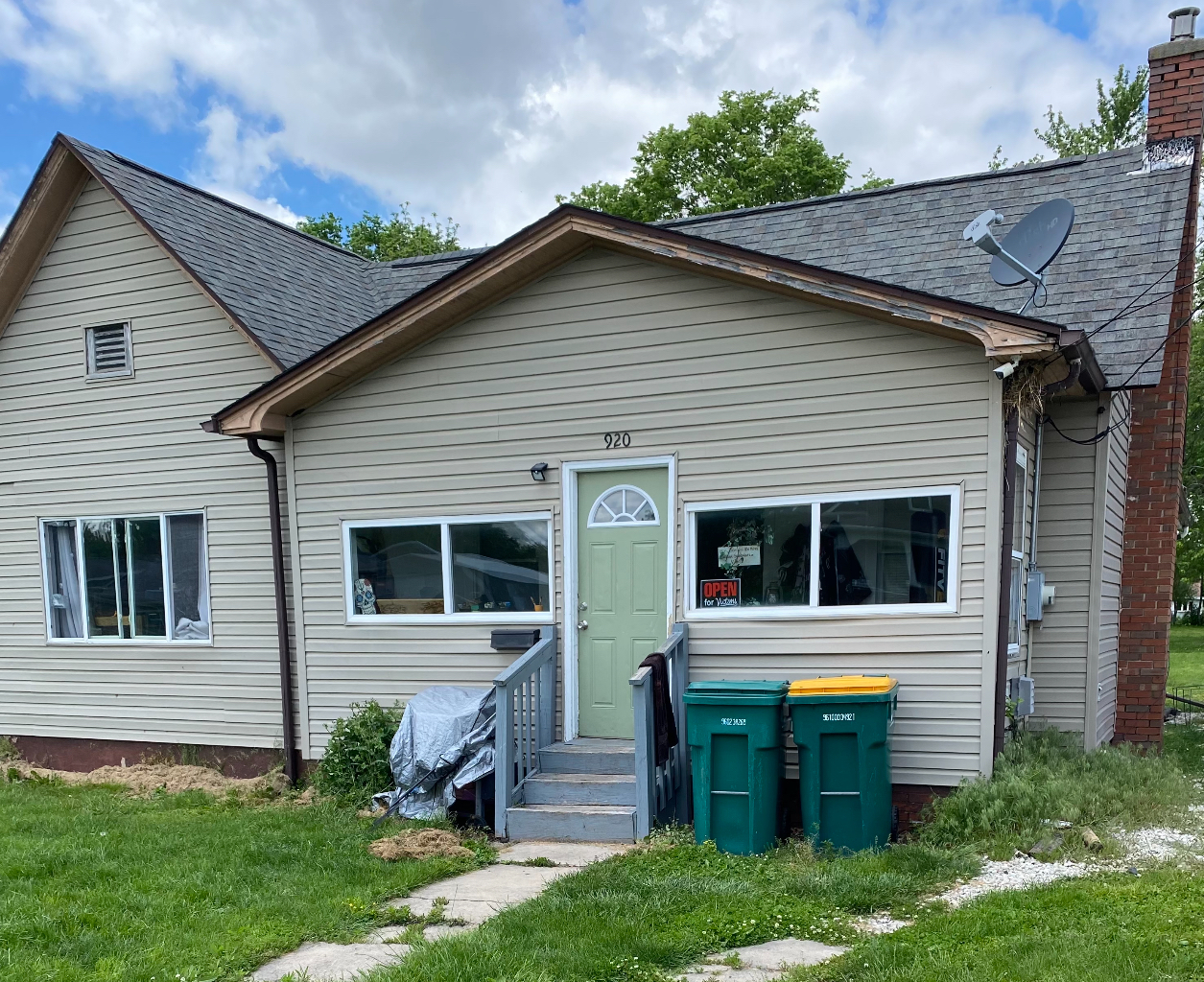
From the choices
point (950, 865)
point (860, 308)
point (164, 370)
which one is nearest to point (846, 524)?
point (860, 308)

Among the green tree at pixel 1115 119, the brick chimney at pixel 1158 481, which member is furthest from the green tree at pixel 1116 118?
the brick chimney at pixel 1158 481

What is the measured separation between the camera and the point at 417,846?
20.8 ft

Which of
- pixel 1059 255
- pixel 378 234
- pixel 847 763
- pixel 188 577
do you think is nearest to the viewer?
Result: pixel 847 763

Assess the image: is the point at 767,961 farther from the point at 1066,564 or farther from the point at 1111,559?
the point at 1111,559

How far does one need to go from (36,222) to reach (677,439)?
24.5 ft

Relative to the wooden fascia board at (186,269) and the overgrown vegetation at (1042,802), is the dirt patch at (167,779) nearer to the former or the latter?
the wooden fascia board at (186,269)

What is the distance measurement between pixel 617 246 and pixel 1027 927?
5.26 m

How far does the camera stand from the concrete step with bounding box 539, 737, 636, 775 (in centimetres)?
707

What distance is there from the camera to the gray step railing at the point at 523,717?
6.85 m

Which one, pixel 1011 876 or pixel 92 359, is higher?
pixel 92 359

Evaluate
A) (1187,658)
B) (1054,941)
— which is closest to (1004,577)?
(1054,941)

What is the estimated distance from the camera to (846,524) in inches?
267

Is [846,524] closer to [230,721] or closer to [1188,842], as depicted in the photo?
[1188,842]

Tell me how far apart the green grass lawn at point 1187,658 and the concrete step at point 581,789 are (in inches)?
328
